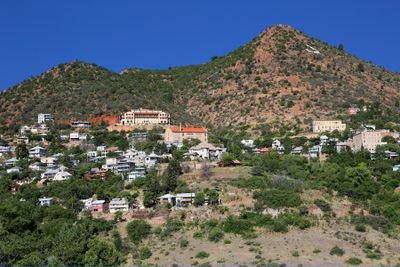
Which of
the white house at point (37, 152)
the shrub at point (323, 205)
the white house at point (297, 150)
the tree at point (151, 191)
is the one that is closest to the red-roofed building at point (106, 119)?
the white house at point (37, 152)

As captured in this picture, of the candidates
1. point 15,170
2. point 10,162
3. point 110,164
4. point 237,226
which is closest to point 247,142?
point 110,164

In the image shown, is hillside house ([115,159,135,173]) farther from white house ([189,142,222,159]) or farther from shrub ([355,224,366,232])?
shrub ([355,224,366,232])

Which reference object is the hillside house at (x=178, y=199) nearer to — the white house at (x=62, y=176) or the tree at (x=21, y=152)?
the white house at (x=62, y=176)

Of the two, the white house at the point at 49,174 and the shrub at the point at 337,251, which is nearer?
the shrub at the point at 337,251

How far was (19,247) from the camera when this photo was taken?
178ft

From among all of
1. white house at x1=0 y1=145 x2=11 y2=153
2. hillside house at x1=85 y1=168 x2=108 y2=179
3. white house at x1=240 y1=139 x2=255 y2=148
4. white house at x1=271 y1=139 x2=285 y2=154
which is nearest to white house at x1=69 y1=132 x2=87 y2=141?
white house at x1=0 y1=145 x2=11 y2=153

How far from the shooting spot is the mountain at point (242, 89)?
106m

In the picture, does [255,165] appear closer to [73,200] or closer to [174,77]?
[73,200]

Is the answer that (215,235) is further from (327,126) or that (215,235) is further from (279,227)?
(327,126)

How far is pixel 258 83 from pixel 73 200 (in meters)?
55.1

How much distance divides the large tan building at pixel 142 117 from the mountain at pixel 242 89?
171 inches

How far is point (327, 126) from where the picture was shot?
94.6 meters

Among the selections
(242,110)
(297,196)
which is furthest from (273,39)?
(297,196)

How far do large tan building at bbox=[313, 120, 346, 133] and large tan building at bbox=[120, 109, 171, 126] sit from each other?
21.9m
